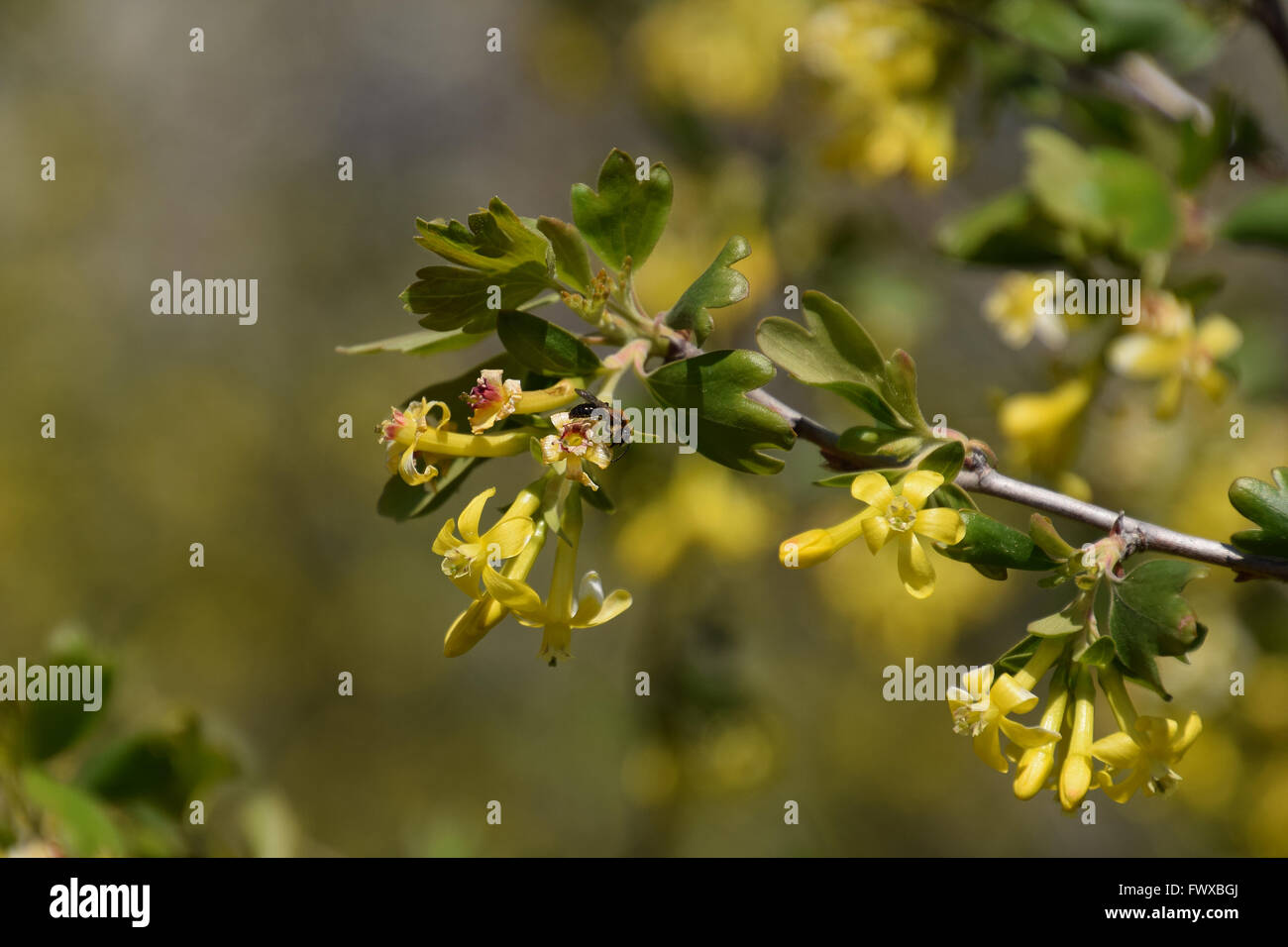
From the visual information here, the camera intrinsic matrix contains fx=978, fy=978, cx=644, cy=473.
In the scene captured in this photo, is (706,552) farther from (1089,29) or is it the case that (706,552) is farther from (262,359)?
(262,359)

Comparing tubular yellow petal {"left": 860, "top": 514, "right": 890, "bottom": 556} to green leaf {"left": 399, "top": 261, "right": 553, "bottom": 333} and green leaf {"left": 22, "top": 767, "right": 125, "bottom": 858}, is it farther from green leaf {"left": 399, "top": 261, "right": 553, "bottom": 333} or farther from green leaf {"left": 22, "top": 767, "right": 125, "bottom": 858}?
green leaf {"left": 22, "top": 767, "right": 125, "bottom": 858}

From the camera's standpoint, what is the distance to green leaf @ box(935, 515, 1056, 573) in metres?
0.88

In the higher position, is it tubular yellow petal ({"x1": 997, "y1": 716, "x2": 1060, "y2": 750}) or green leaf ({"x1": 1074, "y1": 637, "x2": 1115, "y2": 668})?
green leaf ({"x1": 1074, "y1": 637, "x2": 1115, "y2": 668})

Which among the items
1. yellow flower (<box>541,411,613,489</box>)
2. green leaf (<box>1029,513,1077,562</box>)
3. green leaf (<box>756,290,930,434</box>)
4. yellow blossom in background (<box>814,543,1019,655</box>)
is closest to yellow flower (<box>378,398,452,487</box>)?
yellow flower (<box>541,411,613,489</box>)

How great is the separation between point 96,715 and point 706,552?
1.41 meters

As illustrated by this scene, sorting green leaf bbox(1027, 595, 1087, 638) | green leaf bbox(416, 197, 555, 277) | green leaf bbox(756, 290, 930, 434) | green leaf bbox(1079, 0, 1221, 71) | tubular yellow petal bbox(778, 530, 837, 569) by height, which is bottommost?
green leaf bbox(1027, 595, 1087, 638)

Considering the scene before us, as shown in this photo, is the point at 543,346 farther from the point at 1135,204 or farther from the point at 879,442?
the point at 1135,204

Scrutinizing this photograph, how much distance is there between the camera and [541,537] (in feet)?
3.13

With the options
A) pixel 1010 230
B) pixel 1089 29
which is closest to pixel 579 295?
pixel 1010 230

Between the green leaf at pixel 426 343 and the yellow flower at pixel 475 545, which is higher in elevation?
the green leaf at pixel 426 343

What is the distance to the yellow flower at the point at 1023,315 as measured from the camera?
1.64 meters

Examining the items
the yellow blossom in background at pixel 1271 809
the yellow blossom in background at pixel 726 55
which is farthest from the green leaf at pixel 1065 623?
the yellow blossom in background at pixel 726 55

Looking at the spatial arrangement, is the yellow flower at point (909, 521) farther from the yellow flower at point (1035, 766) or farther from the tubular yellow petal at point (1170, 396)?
the tubular yellow petal at point (1170, 396)

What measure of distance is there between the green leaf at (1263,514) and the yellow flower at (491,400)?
2.22 ft
